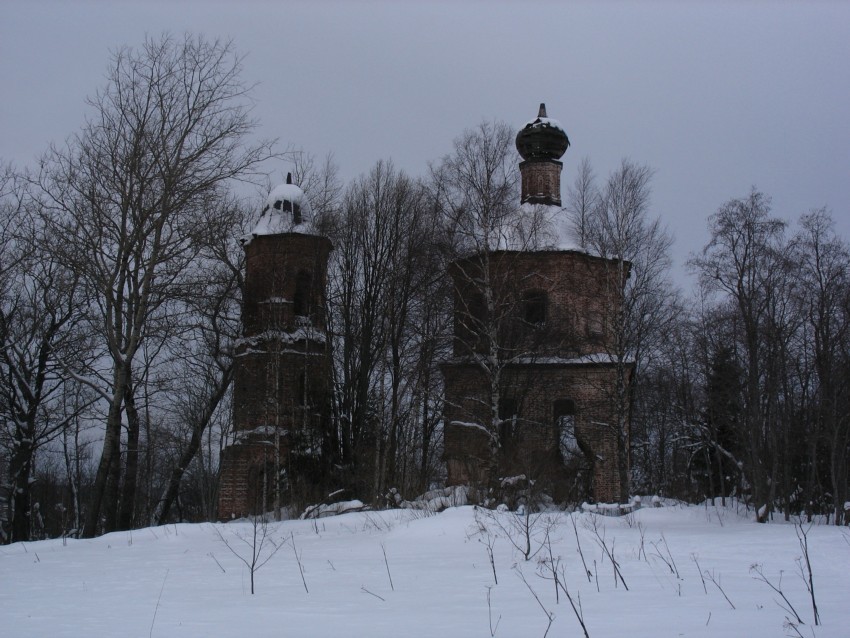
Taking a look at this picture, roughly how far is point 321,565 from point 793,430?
1827 cm

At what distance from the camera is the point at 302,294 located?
24.2 m

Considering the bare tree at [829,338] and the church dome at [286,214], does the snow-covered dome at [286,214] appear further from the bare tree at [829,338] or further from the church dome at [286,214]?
the bare tree at [829,338]

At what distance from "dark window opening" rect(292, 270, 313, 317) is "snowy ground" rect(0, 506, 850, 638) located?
1256 cm

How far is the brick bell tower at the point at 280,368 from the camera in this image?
22016 mm

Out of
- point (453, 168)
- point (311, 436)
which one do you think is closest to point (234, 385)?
point (311, 436)

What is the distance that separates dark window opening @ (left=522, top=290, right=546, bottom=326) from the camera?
23938 mm

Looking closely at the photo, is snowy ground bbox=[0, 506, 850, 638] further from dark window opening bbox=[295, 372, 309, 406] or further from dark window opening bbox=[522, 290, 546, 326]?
dark window opening bbox=[522, 290, 546, 326]

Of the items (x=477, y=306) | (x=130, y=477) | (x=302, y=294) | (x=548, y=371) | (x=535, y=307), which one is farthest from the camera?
(x=535, y=307)

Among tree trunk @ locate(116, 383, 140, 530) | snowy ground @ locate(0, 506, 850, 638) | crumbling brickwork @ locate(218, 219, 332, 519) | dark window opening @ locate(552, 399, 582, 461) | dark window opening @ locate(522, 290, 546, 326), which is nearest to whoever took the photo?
snowy ground @ locate(0, 506, 850, 638)

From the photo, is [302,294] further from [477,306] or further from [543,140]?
[543,140]

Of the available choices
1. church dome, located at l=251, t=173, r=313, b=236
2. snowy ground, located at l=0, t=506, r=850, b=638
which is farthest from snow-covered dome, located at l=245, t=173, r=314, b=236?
snowy ground, located at l=0, t=506, r=850, b=638

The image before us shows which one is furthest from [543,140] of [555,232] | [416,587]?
[416,587]

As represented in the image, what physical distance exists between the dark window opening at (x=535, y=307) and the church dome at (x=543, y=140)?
4759 mm

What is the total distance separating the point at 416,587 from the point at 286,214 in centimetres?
1880
